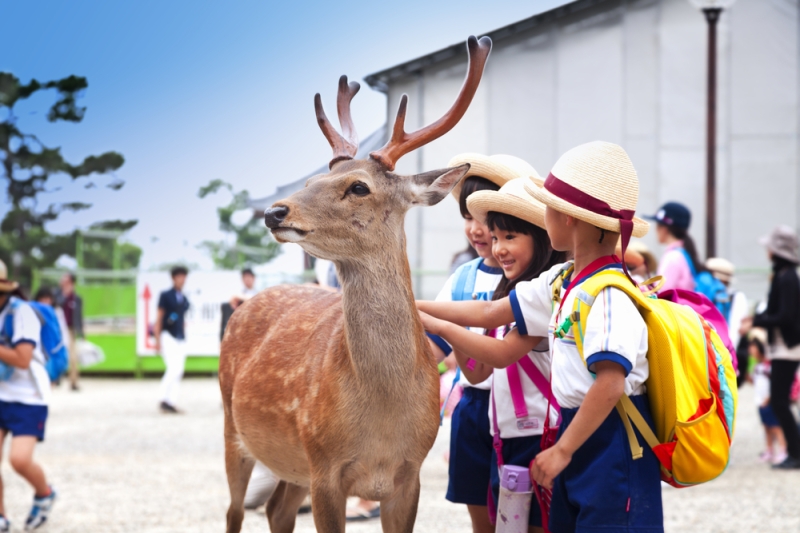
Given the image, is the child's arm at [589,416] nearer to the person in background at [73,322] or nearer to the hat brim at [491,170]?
the hat brim at [491,170]

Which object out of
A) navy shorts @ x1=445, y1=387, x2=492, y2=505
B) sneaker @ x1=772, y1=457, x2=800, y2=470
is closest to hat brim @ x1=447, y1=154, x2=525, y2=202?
navy shorts @ x1=445, y1=387, x2=492, y2=505

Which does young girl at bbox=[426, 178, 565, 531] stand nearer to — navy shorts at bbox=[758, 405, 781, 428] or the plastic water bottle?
the plastic water bottle

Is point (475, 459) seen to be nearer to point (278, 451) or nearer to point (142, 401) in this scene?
point (278, 451)

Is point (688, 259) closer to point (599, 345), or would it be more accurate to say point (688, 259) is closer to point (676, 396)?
point (676, 396)

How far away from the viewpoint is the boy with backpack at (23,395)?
234 inches

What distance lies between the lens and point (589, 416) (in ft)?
8.63

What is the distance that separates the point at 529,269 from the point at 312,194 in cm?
92

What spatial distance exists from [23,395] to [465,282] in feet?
12.1

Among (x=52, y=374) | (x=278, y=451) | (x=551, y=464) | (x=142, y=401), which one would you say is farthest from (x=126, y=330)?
(x=551, y=464)

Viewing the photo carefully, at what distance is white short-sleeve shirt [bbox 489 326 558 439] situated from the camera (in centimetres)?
343

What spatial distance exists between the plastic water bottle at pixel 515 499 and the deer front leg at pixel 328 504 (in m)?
0.59

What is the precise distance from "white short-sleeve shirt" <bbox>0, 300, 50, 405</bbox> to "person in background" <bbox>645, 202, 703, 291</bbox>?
4.73 meters

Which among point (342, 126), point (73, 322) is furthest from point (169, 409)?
point (342, 126)

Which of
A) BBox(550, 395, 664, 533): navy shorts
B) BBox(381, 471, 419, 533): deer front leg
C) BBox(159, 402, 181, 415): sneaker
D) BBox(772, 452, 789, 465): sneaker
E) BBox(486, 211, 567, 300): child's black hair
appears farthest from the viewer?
BBox(159, 402, 181, 415): sneaker
